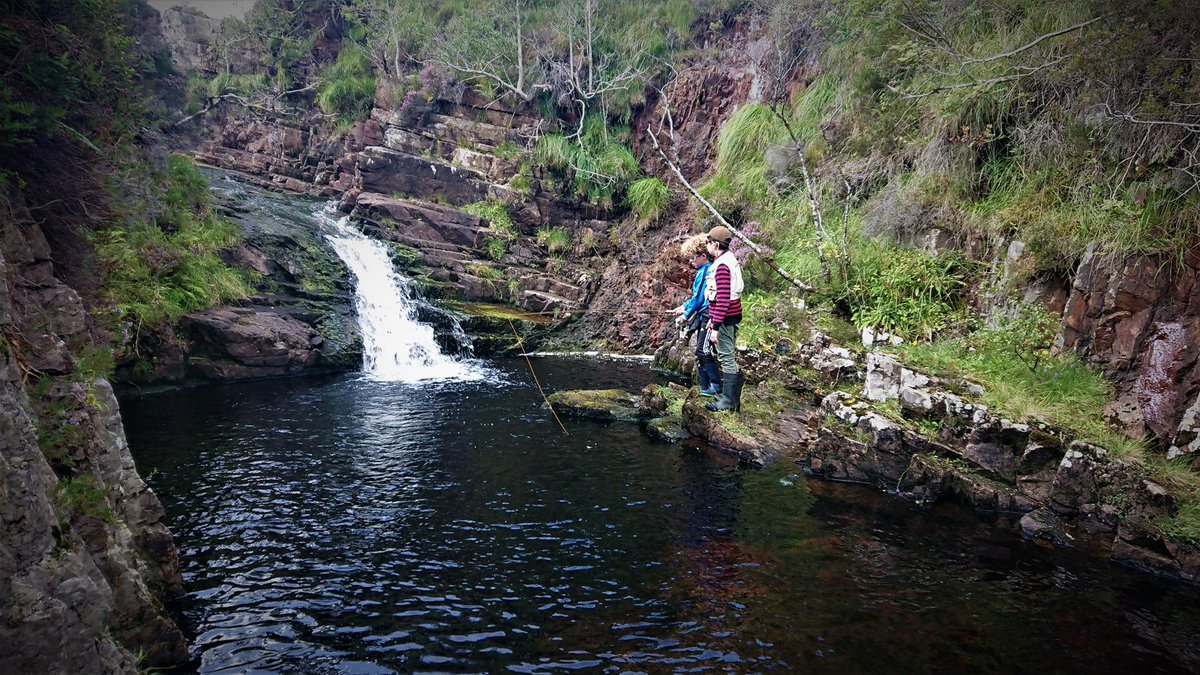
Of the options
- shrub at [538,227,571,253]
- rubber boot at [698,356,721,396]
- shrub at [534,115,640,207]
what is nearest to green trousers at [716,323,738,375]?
rubber boot at [698,356,721,396]

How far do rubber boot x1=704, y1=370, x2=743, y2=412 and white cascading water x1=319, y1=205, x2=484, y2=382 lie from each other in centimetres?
580

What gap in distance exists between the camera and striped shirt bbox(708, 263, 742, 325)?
806cm

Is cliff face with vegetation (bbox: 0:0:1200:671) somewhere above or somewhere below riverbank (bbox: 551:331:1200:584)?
above

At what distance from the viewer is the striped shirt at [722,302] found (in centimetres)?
806

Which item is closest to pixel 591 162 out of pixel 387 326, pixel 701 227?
pixel 701 227

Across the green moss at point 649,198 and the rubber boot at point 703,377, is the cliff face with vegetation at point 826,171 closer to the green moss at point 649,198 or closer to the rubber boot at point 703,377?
the green moss at point 649,198

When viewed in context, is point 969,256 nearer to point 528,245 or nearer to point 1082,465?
point 1082,465

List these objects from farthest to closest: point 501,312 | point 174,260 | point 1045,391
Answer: point 501,312 → point 174,260 → point 1045,391

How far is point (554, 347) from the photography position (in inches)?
639

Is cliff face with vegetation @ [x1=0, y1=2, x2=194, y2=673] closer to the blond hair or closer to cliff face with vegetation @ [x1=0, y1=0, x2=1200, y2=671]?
cliff face with vegetation @ [x1=0, y1=0, x2=1200, y2=671]

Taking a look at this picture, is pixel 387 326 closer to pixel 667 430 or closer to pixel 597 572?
pixel 667 430

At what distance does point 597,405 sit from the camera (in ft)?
32.3

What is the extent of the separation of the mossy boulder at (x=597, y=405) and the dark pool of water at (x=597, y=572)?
63.0 inches

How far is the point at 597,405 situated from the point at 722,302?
285cm
